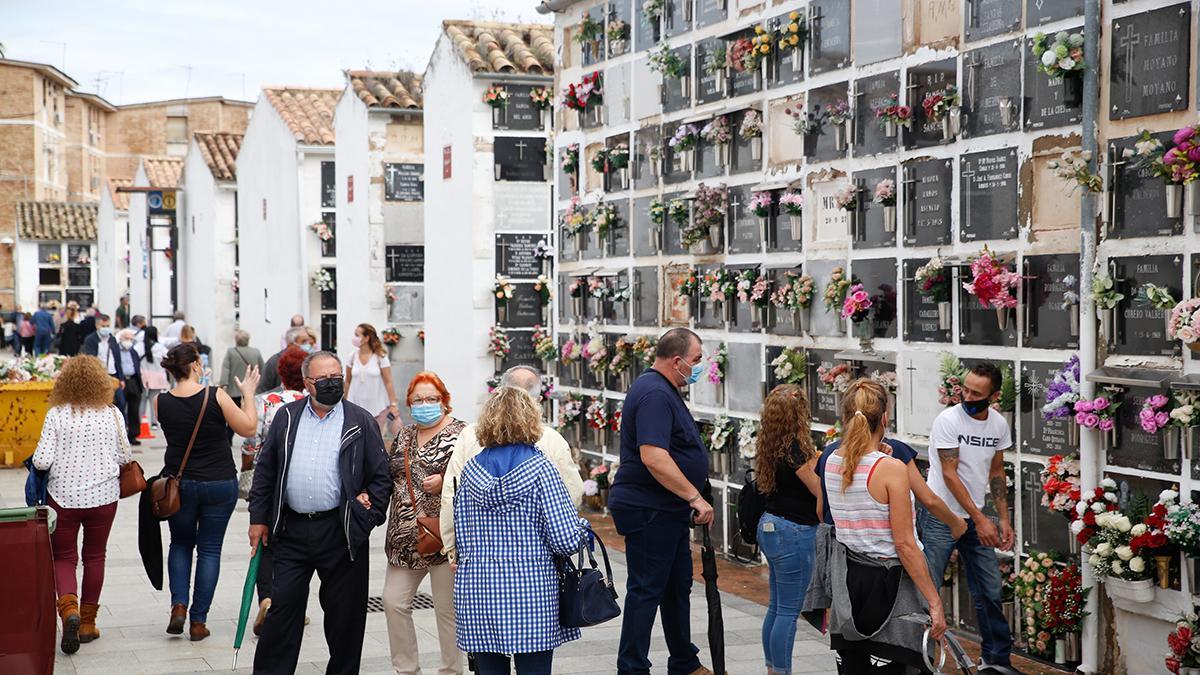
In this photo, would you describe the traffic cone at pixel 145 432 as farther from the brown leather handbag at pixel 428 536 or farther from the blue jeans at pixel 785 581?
the blue jeans at pixel 785 581

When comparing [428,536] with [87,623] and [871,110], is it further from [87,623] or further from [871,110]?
[871,110]

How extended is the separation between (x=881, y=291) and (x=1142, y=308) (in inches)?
82.3

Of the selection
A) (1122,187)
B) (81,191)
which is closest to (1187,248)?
(1122,187)

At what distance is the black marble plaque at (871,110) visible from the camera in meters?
8.56

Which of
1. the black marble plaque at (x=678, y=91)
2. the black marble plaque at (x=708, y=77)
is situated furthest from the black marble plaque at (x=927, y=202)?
the black marble plaque at (x=678, y=91)

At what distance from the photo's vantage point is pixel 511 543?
214 inches

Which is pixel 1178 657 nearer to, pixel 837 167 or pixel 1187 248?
pixel 1187 248

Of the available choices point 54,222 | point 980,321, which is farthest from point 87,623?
point 54,222

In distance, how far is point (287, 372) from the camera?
8523mm

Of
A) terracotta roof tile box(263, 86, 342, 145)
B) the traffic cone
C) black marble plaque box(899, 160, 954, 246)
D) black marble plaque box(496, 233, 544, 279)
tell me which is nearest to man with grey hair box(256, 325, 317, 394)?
black marble plaque box(496, 233, 544, 279)

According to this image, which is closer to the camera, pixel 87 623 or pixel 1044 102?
pixel 1044 102

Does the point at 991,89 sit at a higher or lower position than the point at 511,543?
higher

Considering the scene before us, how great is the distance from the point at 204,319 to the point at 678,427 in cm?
2517

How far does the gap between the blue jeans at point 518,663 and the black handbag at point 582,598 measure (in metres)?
0.16
